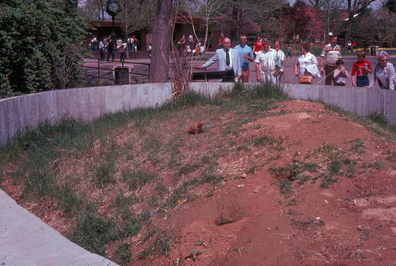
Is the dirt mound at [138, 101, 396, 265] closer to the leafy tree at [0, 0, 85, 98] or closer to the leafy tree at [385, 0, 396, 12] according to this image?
the leafy tree at [0, 0, 85, 98]

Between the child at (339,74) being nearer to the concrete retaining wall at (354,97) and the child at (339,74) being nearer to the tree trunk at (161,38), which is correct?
the concrete retaining wall at (354,97)

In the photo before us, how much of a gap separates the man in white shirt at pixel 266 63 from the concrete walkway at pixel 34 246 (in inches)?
315

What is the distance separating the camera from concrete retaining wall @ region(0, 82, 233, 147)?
9.96 meters

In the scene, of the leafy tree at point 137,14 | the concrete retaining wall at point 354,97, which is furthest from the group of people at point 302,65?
the leafy tree at point 137,14

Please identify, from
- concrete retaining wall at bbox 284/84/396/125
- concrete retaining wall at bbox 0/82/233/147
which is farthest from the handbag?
concrete retaining wall at bbox 0/82/233/147

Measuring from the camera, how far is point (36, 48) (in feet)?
46.0

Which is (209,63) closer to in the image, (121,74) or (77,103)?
(77,103)

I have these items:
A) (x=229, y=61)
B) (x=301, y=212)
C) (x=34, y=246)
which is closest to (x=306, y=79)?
(x=229, y=61)

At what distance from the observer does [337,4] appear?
4638 centimetres

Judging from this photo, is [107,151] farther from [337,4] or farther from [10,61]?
[337,4]

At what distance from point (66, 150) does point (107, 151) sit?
95 cm

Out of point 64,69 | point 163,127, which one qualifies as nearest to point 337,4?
point 64,69

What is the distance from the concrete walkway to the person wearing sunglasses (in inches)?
350

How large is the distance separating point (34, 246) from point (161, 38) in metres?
11.3
